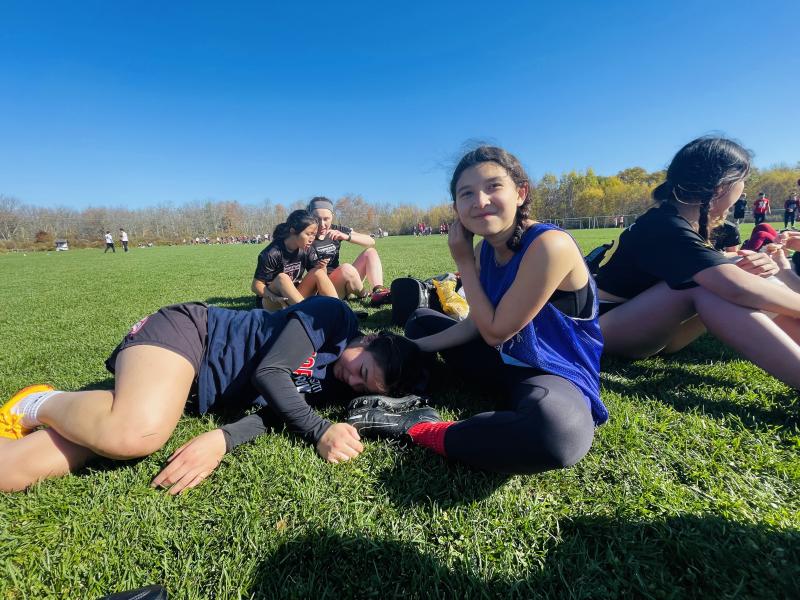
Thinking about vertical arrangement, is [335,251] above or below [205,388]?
above

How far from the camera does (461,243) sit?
2.35m

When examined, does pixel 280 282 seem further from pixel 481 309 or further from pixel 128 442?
pixel 481 309

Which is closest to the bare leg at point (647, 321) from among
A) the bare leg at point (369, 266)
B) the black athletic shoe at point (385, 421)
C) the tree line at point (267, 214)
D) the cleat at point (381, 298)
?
the black athletic shoe at point (385, 421)

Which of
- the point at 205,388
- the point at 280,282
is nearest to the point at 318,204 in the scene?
the point at 280,282

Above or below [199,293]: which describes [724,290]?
above

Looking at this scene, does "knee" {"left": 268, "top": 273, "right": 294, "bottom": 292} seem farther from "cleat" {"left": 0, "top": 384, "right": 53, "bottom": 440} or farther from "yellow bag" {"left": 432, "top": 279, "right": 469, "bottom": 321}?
"cleat" {"left": 0, "top": 384, "right": 53, "bottom": 440}

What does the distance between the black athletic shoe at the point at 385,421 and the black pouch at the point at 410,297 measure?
1.97 metres

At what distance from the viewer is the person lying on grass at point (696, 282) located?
7.37 ft

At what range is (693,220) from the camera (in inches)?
105

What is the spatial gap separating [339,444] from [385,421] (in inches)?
11.7

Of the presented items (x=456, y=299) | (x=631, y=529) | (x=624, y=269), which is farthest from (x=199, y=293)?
(x=631, y=529)

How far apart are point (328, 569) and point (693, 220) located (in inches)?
120

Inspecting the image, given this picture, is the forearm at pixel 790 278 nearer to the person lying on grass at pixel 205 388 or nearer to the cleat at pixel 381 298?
the person lying on grass at pixel 205 388

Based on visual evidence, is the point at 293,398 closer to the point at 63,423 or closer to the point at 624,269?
the point at 63,423
